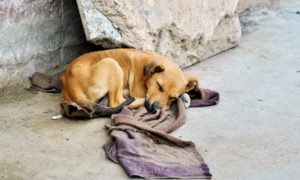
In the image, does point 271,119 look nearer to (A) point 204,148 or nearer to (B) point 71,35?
(A) point 204,148

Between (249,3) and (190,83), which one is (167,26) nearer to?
(190,83)

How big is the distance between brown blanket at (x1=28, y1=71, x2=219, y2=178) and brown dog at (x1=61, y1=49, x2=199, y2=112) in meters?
0.20

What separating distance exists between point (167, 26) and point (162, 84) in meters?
1.91

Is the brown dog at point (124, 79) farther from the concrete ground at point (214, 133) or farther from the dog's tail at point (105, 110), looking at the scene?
the concrete ground at point (214, 133)

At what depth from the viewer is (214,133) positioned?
515 centimetres

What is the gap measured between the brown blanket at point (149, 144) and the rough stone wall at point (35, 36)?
1545 mm

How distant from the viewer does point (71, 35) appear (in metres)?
7.11

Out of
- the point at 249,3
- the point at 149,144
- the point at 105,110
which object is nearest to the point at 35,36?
the point at 105,110

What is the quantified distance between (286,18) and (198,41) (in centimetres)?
454

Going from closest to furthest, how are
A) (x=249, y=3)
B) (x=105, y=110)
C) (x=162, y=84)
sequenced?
(x=105, y=110) < (x=162, y=84) < (x=249, y=3)

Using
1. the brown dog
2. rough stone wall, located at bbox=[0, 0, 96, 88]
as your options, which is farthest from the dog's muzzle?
rough stone wall, located at bbox=[0, 0, 96, 88]

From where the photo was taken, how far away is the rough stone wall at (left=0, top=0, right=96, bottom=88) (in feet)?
20.1

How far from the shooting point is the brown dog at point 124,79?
566cm

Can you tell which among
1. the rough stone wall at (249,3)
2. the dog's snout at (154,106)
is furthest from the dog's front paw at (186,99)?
the rough stone wall at (249,3)
